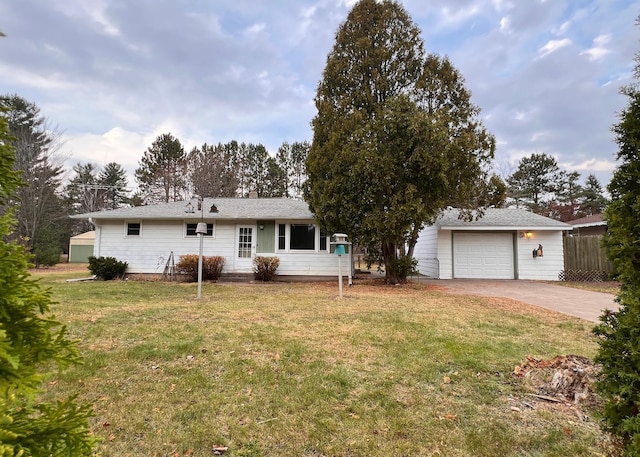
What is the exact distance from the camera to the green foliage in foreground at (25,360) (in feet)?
3.52

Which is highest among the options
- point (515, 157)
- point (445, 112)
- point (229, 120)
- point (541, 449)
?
point (515, 157)

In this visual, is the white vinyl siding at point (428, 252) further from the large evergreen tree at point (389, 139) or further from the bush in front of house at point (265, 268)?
the bush in front of house at point (265, 268)

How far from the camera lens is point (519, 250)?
1431cm

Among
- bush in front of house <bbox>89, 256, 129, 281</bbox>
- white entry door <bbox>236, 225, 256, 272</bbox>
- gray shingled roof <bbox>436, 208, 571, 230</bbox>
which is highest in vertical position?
gray shingled roof <bbox>436, 208, 571, 230</bbox>

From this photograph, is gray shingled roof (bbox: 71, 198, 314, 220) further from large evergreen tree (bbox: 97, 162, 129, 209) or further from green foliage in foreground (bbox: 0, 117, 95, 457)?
large evergreen tree (bbox: 97, 162, 129, 209)

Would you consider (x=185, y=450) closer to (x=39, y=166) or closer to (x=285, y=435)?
(x=285, y=435)

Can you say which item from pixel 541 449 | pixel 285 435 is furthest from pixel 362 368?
pixel 541 449

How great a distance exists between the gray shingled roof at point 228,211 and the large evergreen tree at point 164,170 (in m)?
12.8

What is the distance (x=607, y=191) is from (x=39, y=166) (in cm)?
2879

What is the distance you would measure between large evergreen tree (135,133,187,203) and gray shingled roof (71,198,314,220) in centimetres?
1278

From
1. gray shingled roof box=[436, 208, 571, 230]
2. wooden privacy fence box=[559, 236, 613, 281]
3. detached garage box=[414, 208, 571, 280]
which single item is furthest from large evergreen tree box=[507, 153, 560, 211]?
detached garage box=[414, 208, 571, 280]

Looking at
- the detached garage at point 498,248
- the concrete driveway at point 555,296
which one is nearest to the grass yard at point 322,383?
the concrete driveway at point 555,296

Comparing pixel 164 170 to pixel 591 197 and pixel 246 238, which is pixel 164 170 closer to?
pixel 246 238

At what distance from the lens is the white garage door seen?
571 inches
